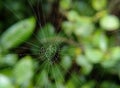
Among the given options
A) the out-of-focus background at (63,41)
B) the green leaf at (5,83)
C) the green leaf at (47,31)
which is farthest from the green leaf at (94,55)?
the green leaf at (5,83)

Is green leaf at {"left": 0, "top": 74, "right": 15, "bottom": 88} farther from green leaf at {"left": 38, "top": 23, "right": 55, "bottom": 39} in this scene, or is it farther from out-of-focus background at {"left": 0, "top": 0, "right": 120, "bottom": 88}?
green leaf at {"left": 38, "top": 23, "right": 55, "bottom": 39}

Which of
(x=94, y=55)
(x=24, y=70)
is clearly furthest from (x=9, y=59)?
(x=94, y=55)

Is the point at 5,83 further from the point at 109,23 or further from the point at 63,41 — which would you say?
the point at 109,23

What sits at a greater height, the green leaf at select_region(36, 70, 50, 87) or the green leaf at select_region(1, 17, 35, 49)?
the green leaf at select_region(1, 17, 35, 49)

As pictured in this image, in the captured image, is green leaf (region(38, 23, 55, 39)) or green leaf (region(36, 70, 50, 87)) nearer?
green leaf (region(36, 70, 50, 87))

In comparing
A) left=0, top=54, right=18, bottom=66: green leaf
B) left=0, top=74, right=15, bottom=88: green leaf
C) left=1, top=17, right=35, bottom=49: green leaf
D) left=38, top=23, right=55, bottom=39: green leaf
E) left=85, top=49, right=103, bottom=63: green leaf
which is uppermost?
left=1, top=17, right=35, bottom=49: green leaf

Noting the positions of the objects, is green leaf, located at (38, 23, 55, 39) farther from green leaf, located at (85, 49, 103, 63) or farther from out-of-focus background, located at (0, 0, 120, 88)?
green leaf, located at (85, 49, 103, 63)

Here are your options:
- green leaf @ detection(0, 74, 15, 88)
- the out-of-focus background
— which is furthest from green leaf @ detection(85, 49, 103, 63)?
green leaf @ detection(0, 74, 15, 88)

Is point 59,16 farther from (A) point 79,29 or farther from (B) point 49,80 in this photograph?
(B) point 49,80
